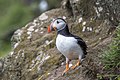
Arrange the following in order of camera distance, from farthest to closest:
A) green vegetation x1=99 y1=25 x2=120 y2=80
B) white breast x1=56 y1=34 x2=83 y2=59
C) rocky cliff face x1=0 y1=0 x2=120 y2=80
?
rocky cliff face x1=0 y1=0 x2=120 y2=80, white breast x1=56 y1=34 x2=83 y2=59, green vegetation x1=99 y1=25 x2=120 y2=80

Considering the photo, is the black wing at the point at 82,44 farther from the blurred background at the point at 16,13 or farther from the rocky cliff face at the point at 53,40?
the blurred background at the point at 16,13

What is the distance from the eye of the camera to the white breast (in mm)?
10742

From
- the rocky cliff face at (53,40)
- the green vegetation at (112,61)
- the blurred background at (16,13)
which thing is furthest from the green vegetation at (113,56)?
the blurred background at (16,13)

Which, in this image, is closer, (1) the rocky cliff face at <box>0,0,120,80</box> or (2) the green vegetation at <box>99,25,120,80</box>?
(2) the green vegetation at <box>99,25,120,80</box>

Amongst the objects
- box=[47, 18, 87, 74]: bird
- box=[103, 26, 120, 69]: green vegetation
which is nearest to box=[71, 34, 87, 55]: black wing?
box=[47, 18, 87, 74]: bird

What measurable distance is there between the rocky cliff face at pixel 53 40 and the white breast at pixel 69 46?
8.8 inches

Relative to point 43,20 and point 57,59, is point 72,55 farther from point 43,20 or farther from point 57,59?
point 43,20

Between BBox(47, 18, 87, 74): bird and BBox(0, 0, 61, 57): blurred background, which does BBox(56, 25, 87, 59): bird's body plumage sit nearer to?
BBox(47, 18, 87, 74): bird

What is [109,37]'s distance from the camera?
11.6 metres

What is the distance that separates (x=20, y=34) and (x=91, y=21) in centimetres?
181

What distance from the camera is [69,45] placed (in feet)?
35.2

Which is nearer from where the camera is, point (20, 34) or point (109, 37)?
point (109, 37)

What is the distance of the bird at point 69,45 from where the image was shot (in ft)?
35.3

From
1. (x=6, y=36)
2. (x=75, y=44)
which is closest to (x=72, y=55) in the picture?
(x=75, y=44)
